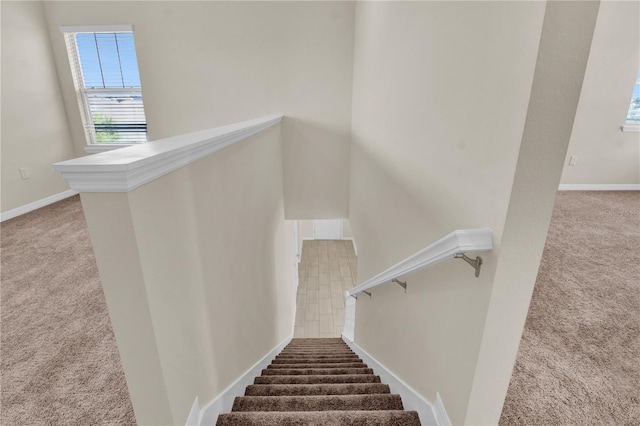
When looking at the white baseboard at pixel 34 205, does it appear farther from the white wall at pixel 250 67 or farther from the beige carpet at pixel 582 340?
the beige carpet at pixel 582 340

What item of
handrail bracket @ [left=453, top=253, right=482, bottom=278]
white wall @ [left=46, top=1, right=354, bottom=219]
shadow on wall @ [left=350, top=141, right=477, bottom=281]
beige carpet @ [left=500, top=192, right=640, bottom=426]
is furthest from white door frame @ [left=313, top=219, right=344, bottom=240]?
handrail bracket @ [left=453, top=253, right=482, bottom=278]

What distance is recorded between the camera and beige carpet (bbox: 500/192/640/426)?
1379 millimetres

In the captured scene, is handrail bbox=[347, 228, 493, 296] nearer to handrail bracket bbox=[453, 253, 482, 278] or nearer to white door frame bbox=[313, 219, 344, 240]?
handrail bracket bbox=[453, 253, 482, 278]

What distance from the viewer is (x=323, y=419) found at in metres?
1.44

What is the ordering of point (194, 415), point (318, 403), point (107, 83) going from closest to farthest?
point (194, 415) → point (318, 403) → point (107, 83)

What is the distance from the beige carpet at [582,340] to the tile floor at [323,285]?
3794 mm

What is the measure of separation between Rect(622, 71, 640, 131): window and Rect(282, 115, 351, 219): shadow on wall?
360 cm

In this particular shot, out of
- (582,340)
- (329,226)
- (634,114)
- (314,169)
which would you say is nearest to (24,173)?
(314,169)

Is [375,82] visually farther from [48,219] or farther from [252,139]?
[48,219]

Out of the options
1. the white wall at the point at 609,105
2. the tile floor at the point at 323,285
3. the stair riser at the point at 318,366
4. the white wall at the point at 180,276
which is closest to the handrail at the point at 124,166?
the white wall at the point at 180,276

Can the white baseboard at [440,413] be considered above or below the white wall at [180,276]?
below

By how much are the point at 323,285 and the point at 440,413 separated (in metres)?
5.41

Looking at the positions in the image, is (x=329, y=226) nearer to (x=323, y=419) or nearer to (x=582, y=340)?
(x=582, y=340)

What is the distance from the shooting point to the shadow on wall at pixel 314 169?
13.5 ft
